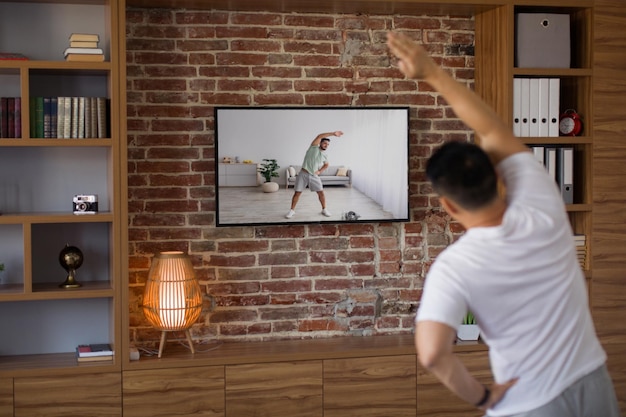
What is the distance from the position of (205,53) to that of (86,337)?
1.65 m

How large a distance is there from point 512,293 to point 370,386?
2769 millimetres

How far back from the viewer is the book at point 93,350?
4.26 meters

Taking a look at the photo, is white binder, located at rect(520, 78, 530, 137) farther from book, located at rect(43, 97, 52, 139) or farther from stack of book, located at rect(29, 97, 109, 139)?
book, located at rect(43, 97, 52, 139)

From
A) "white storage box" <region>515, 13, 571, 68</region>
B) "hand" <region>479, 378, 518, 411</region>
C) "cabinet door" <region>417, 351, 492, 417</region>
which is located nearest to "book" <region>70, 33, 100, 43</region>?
"white storage box" <region>515, 13, 571, 68</region>

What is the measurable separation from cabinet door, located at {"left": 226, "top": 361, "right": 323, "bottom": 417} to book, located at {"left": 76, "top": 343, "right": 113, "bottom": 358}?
0.61m

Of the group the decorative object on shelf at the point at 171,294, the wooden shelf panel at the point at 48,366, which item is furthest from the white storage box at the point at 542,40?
the wooden shelf panel at the point at 48,366

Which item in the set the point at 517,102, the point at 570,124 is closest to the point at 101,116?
the point at 517,102

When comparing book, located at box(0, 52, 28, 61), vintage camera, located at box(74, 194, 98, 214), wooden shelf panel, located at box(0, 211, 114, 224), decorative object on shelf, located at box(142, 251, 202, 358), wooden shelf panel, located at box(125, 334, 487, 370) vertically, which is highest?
book, located at box(0, 52, 28, 61)

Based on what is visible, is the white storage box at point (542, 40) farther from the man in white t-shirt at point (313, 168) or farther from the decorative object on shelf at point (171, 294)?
the decorative object on shelf at point (171, 294)

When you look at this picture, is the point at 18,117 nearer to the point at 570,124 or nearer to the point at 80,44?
the point at 80,44

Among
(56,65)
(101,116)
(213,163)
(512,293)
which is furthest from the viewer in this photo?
(213,163)

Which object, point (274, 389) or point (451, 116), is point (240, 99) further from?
point (274, 389)

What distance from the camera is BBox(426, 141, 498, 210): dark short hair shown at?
1.86 m

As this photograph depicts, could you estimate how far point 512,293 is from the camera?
6.07ft
